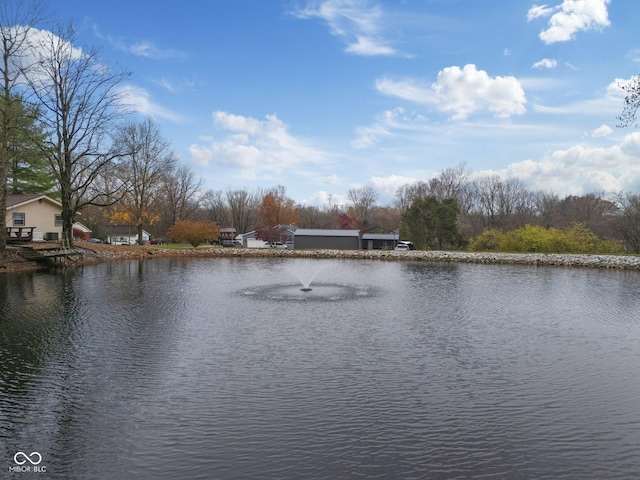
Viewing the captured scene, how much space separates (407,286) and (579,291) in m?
8.95

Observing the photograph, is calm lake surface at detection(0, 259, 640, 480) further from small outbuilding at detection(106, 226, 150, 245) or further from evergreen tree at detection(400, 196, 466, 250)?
small outbuilding at detection(106, 226, 150, 245)

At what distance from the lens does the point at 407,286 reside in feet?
78.3

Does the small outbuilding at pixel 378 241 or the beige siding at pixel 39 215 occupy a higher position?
the beige siding at pixel 39 215

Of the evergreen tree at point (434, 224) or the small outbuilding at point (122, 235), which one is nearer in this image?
the evergreen tree at point (434, 224)

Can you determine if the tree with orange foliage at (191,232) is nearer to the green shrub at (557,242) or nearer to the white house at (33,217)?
the white house at (33,217)

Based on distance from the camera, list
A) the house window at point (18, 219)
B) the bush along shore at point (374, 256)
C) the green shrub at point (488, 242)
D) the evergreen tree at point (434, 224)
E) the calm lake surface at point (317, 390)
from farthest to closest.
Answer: the evergreen tree at point (434, 224) < the green shrub at point (488, 242) < the bush along shore at point (374, 256) < the house window at point (18, 219) < the calm lake surface at point (317, 390)

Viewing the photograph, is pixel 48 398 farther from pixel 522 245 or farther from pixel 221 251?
pixel 522 245

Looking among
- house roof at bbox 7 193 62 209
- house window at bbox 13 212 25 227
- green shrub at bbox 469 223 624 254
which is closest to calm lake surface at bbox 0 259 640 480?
house roof at bbox 7 193 62 209

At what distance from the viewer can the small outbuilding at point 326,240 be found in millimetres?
60500

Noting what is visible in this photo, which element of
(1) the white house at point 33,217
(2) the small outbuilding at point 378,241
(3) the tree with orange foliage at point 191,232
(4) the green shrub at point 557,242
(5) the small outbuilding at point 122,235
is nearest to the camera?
(1) the white house at point 33,217

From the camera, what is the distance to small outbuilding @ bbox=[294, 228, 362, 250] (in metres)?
60.5

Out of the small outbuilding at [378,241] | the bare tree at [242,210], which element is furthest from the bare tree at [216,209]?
the small outbuilding at [378,241]

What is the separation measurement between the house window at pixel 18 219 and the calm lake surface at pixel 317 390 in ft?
77.3

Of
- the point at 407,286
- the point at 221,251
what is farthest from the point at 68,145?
the point at 407,286
